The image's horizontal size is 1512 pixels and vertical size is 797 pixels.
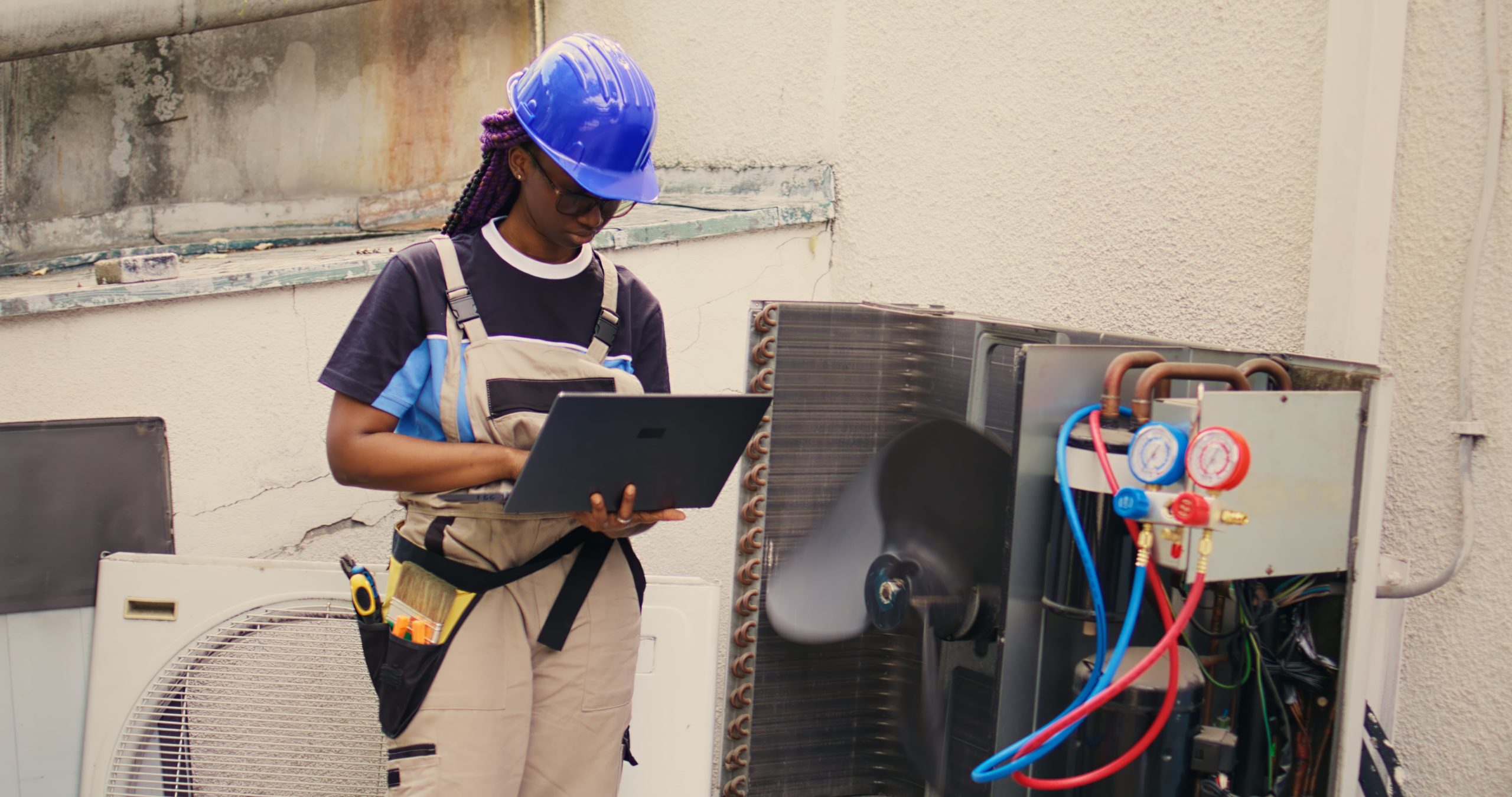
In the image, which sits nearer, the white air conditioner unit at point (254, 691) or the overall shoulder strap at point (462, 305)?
the overall shoulder strap at point (462, 305)

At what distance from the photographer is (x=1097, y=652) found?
1670 millimetres

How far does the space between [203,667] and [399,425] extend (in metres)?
Result: 1.12

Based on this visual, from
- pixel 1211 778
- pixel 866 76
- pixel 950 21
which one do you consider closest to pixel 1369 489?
pixel 1211 778

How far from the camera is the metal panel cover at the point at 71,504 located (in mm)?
2670

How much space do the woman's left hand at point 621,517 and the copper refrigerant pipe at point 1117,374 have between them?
66cm

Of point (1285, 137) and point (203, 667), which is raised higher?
point (1285, 137)

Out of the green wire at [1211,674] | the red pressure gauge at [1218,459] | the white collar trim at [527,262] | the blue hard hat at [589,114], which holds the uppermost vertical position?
the blue hard hat at [589,114]

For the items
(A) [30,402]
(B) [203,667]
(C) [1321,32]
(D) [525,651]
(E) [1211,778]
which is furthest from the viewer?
(A) [30,402]

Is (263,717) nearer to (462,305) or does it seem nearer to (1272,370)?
(462,305)

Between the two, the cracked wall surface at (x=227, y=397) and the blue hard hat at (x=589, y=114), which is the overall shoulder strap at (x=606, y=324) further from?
the cracked wall surface at (x=227, y=397)

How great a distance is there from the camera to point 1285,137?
7.69 ft

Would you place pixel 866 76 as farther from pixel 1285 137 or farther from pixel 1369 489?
pixel 1369 489

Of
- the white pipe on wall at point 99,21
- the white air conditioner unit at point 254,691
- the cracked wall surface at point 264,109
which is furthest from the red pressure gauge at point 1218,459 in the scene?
the white pipe on wall at point 99,21

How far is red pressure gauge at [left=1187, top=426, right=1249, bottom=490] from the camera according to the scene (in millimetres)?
1502
